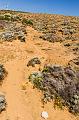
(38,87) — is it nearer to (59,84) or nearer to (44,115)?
Answer: (59,84)

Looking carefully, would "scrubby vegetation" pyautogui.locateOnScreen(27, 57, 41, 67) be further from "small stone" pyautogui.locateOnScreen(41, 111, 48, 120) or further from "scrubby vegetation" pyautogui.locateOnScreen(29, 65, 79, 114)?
"small stone" pyautogui.locateOnScreen(41, 111, 48, 120)

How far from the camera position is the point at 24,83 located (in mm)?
23562

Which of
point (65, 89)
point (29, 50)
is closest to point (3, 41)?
point (29, 50)

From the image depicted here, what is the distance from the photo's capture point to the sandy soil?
20.0m

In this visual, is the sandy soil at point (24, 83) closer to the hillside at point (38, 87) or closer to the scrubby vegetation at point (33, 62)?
the hillside at point (38, 87)

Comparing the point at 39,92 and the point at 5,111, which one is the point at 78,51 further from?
the point at 5,111

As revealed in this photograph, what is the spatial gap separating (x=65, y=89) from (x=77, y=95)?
48.3 inches

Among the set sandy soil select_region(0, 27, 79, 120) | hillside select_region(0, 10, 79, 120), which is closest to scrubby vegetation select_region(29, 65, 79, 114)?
hillside select_region(0, 10, 79, 120)

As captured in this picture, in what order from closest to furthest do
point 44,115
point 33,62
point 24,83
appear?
1. point 44,115
2. point 24,83
3. point 33,62

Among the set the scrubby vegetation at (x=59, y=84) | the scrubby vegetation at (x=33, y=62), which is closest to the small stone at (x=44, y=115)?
the scrubby vegetation at (x=59, y=84)

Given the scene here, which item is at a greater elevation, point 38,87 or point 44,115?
point 38,87

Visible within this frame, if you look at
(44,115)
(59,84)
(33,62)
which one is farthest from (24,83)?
(33,62)

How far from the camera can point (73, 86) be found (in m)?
22.8

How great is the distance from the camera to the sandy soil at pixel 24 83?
20000mm
